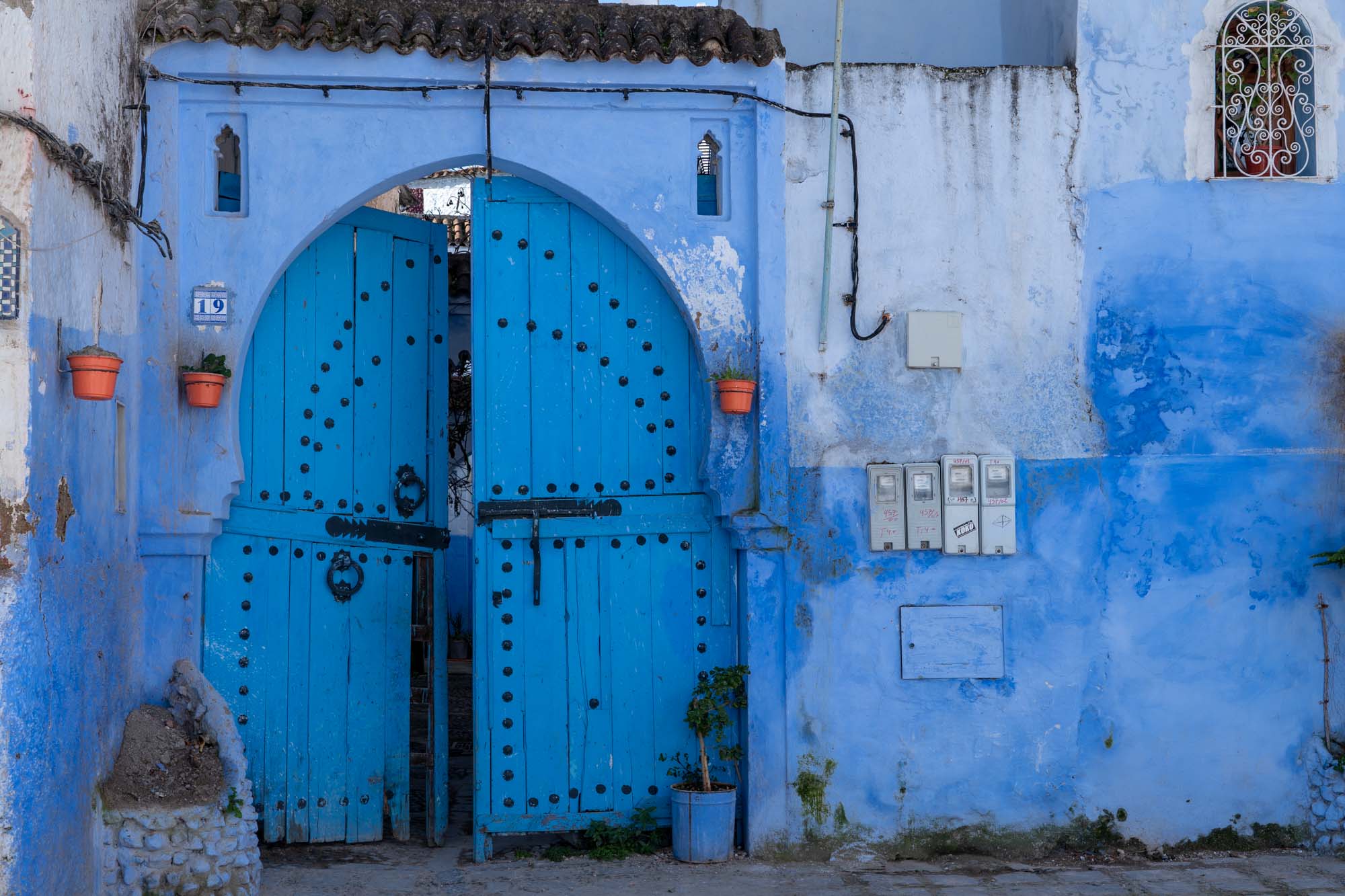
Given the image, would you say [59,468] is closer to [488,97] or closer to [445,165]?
[445,165]

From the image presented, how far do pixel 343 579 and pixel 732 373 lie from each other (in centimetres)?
226

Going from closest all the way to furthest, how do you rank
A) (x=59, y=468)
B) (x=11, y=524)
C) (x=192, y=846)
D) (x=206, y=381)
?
1. (x=11, y=524)
2. (x=59, y=468)
3. (x=192, y=846)
4. (x=206, y=381)

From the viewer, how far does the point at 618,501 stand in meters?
6.57

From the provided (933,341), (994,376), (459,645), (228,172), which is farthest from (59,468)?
(459,645)

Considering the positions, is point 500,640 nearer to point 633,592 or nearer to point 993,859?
point 633,592

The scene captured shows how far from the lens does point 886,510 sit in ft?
21.2

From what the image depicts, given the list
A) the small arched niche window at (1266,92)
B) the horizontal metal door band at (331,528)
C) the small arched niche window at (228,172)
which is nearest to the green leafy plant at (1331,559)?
the small arched niche window at (1266,92)

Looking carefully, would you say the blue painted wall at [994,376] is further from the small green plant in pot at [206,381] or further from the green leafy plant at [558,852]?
the green leafy plant at [558,852]

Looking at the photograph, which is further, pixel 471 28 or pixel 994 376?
pixel 994 376

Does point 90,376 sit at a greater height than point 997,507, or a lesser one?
greater

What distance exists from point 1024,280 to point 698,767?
2.97m

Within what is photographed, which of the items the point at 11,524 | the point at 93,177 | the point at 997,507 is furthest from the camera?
the point at 997,507

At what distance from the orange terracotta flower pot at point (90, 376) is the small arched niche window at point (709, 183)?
289cm

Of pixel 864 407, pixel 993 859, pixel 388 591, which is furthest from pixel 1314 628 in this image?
pixel 388 591
